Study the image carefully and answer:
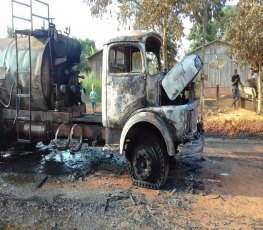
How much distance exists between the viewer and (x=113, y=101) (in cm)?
684

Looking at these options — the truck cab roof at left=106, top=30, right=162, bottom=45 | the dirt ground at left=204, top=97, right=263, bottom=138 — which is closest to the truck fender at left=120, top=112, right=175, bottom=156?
the truck cab roof at left=106, top=30, right=162, bottom=45

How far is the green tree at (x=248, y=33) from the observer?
12.6 meters

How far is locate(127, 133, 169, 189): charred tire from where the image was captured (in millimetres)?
6352

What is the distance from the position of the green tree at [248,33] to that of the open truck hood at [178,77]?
7.51 meters

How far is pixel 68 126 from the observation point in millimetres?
7750

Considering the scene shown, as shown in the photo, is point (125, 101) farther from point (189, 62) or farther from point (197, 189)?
point (197, 189)

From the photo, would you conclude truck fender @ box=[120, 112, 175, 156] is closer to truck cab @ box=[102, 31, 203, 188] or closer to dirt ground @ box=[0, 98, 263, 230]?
truck cab @ box=[102, 31, 203, 188]

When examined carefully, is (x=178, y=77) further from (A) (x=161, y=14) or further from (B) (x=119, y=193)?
(A) (x=161, y=14)

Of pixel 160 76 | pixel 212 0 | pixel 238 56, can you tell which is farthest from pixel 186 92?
pixel 212 0

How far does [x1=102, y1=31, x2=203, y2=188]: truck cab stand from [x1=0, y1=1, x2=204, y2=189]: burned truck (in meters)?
0.02

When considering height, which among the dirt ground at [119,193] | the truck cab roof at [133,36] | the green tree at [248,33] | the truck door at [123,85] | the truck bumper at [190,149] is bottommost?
the dirt ground at [119,193]

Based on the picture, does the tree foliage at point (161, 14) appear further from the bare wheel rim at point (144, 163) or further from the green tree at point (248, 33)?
the bare wheel rim at point (144, 163)

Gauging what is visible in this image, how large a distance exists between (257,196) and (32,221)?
149 inches

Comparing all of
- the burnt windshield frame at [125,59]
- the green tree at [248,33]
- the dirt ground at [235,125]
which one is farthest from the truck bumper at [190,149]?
the green tree at [248,33]
